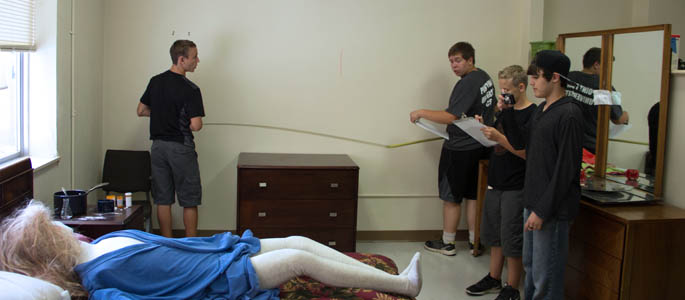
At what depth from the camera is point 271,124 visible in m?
4.59

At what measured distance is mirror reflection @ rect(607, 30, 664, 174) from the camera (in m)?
3.23

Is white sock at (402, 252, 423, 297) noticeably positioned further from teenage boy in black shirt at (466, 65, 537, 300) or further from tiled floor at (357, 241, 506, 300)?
tiled floor at (357, 241, 506, 300)

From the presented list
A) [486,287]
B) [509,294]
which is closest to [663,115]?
[509,294]

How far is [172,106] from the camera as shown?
3932 millimetres

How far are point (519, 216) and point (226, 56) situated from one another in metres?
2.56

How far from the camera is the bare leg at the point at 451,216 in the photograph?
4.47 metres

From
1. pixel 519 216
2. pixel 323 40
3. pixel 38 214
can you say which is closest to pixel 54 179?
pixel 38 214

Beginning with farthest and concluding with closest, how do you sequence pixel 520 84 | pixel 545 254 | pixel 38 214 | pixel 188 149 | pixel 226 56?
1. pixel 226 56
2. pixel 188 149
3. pixel 520 84
4. pixel 545 254
5. pixel 38 214

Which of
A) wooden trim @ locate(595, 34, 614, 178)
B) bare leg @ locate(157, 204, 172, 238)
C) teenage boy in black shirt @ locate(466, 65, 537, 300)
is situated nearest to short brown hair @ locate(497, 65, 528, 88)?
teenage boy in black shirt @ locate(466, 65, 537, 300)

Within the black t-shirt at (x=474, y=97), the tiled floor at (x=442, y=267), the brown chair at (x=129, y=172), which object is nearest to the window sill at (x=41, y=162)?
the brown chair at (x=129, y=172)

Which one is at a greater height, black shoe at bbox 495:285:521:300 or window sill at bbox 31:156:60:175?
window sill at bbox 31:156:60:175

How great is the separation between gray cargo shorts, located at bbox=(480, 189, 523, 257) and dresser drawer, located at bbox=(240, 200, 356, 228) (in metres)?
1.11

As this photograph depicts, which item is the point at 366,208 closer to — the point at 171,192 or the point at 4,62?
the point at 171,192

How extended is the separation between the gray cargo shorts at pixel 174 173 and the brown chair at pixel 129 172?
14cm
